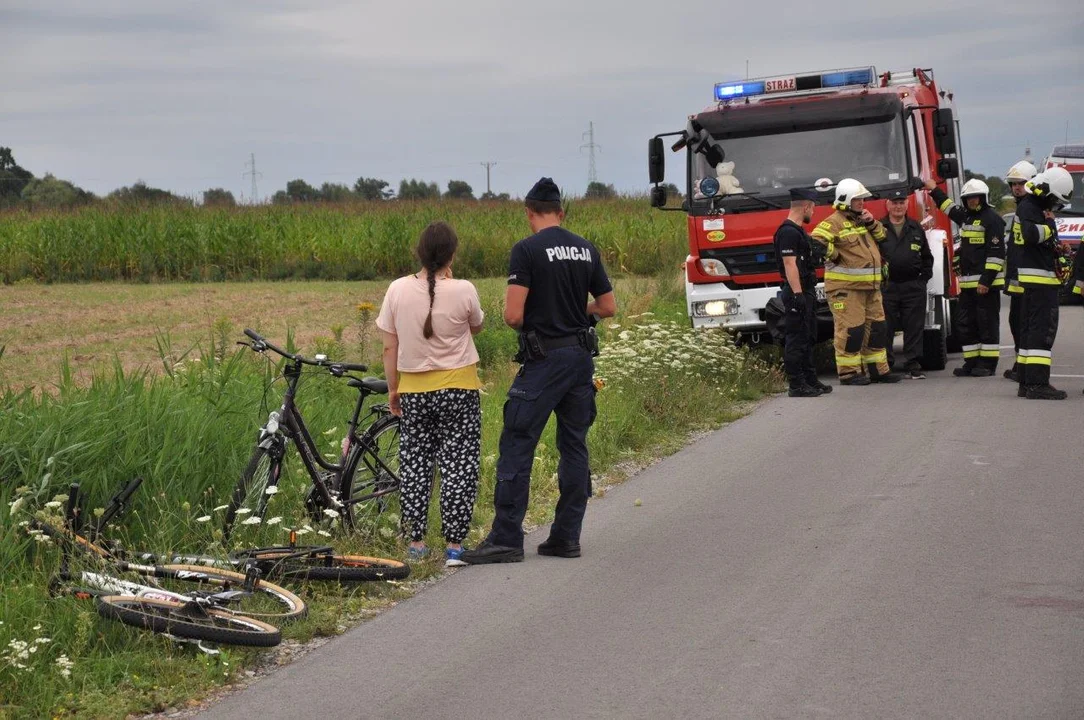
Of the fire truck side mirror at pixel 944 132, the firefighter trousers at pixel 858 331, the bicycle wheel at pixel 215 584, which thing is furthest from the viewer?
the fire truck side mirror at pixel 944 132

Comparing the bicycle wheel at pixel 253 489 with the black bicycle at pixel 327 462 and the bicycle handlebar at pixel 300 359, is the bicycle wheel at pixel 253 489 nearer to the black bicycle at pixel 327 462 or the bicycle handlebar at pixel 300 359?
the black bicycle at pixel 327 462

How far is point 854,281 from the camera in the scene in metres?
13.5

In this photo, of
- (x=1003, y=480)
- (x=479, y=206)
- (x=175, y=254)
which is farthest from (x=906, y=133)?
(x=479, y=206)

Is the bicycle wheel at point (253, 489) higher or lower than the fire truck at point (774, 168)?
lower

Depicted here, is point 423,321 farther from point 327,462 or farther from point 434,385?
point 327,462

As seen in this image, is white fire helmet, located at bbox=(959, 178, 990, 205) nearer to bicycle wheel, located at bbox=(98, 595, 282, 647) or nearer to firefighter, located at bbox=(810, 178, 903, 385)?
firefighter, located at bbox=(810, 178, 903, 385)

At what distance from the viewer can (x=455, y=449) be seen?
287 inches

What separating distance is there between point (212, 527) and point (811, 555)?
9.92 ft

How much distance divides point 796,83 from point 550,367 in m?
8.45

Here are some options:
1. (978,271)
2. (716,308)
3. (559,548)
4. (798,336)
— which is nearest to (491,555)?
(559,548)

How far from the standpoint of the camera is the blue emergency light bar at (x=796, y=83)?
14.6 metres

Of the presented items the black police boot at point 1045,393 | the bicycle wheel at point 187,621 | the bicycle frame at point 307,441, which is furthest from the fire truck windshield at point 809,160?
the bicycle wheel at point 187,621

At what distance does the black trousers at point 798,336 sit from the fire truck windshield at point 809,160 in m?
1.29

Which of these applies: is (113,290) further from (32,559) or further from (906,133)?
(32,559)
